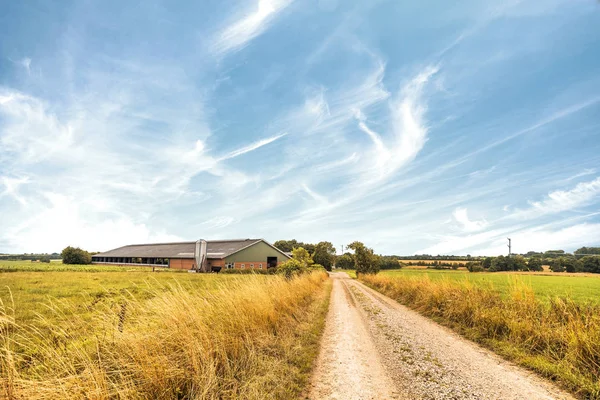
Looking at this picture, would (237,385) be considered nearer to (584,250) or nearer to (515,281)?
(515,281)

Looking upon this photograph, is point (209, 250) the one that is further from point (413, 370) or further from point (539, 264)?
point (539, 264)

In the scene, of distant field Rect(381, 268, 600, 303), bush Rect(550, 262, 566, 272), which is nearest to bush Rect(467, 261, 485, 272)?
bush Rect(550, 262, 566, 272)

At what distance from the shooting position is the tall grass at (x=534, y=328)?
6.11m

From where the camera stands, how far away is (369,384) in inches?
220

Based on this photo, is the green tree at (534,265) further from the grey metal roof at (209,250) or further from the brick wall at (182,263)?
the brick wall at (182,263)

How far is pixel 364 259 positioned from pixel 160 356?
4502 centimetres

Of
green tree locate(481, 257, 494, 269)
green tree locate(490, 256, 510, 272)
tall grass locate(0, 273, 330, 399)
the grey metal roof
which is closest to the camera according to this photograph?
tall grass locate(0, 273, 330, 399)

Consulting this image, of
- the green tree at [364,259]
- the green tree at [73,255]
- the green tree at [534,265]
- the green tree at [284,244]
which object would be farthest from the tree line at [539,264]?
the green tree at [73,255]

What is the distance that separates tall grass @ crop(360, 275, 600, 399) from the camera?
241 inches

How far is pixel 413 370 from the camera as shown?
6.32 metres

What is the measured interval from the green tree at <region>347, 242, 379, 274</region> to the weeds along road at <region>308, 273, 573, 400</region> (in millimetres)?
36671

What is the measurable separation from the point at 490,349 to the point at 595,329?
96.3 inches

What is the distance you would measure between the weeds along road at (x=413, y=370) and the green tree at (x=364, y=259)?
36.7 metres

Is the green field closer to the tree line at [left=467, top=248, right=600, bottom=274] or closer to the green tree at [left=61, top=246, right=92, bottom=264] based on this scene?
the green tree at [left=61, top=246, right=92, bottom=264]
